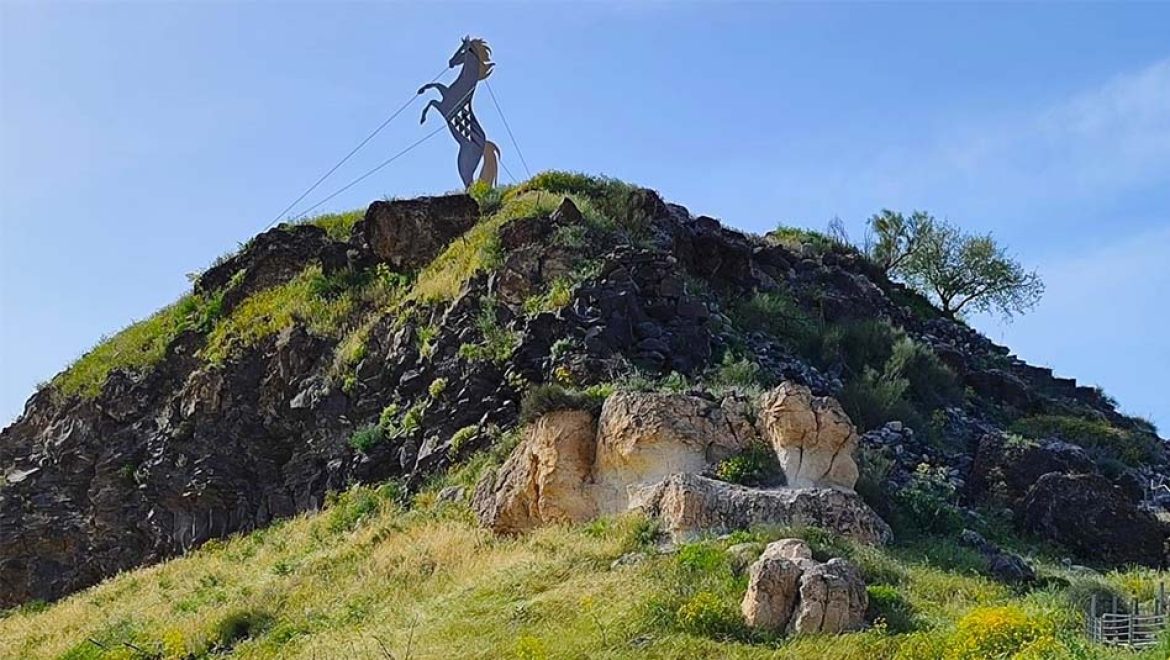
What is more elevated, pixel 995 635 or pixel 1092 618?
pixel 995 635

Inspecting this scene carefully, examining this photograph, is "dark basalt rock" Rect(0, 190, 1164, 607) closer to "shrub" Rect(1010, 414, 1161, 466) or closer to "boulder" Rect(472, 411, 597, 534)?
"shrub" Rect(1010, 414, 1161, 466)

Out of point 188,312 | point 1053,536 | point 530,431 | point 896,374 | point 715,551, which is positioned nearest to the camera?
point 715,551

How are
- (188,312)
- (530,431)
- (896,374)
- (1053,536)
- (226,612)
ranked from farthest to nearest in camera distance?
(188,312), (896,374), (1053,536), (530,431), (226,612)

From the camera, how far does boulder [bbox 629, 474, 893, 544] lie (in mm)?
16891

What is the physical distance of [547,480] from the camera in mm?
18719

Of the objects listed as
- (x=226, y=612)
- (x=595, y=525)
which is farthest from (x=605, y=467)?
(x=226, y=612)

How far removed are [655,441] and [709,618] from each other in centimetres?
454

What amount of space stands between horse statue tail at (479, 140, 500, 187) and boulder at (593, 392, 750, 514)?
42.1 ft

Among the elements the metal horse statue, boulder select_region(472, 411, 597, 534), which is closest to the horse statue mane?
the metal horse statue

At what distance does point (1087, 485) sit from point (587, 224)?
30.4ft

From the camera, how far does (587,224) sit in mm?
25266

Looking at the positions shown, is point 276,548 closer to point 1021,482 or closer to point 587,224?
point 587,224

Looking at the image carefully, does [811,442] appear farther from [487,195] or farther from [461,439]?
[487,195]

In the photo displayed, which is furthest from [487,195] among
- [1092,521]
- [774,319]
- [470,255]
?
[1092,521]
